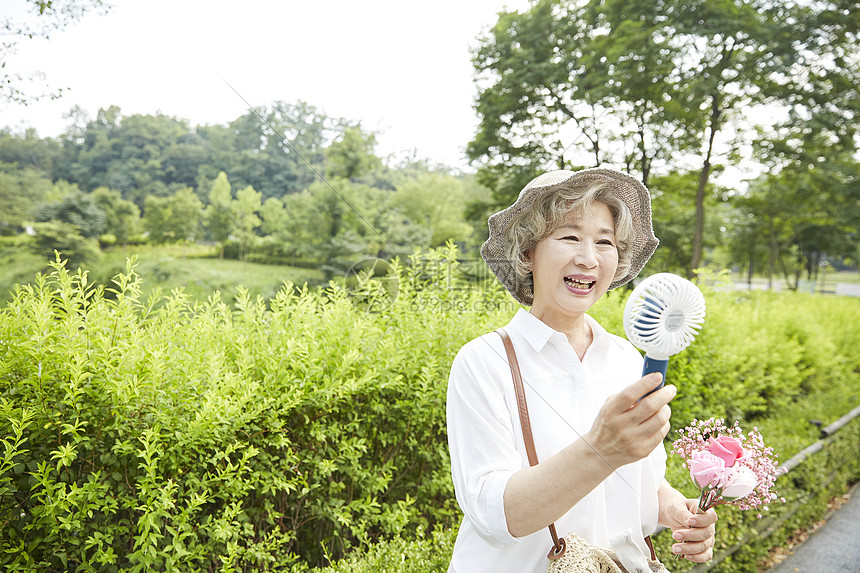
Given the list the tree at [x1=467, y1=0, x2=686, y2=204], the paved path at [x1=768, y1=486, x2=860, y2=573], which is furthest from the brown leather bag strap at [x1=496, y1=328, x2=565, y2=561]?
the paved path at [x1=768, y1=486, x2=860, y2=573]

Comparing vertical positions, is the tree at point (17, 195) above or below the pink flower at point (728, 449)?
above

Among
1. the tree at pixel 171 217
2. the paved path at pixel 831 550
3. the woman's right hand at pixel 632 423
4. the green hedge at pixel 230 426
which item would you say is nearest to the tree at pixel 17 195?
the tree at pixel 171 217

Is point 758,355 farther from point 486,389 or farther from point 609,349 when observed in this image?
point 486,389

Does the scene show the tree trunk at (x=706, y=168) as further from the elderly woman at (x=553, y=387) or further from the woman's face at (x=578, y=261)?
the woman's face at (x=578, y=261)

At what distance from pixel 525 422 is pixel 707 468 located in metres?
0.53

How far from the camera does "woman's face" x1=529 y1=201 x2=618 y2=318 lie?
1305mm

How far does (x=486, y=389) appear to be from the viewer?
1.22 meters

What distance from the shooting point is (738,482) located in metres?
1.28

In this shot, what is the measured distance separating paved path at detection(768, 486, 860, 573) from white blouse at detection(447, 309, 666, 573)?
3564 mm

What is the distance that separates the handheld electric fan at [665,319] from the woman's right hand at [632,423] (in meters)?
0.04

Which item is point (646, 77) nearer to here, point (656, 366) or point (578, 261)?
point (578, 261)

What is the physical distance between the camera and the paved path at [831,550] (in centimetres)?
384

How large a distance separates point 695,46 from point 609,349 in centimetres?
885

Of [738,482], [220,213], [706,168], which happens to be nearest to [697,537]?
[738,482]
